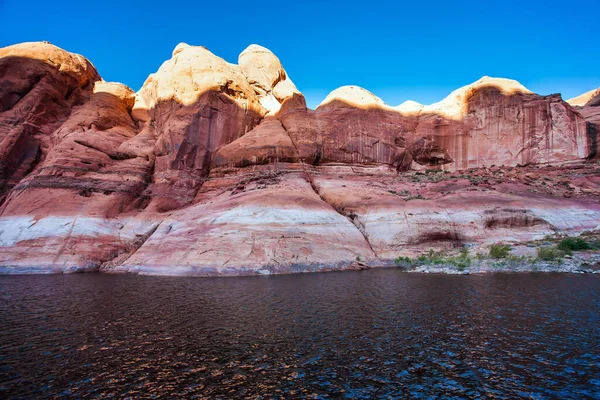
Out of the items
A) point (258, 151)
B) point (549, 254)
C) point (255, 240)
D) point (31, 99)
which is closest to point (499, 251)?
point (549, 254)

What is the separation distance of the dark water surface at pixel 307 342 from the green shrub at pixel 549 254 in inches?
292

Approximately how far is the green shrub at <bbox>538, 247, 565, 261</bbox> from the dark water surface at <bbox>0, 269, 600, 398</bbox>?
7422 mm

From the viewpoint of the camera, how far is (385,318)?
41.2ft

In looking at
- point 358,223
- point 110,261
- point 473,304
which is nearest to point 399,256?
point 358,223

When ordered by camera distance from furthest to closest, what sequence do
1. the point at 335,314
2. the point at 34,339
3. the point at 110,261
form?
1. the point at 110,261
2. the point at 335,314
3. the point at 34,339

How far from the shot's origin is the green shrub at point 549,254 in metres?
24.6

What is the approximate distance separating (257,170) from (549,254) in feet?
94.0

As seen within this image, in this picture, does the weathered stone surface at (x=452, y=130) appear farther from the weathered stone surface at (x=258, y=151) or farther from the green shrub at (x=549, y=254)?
the green shrub at (x=549, y=254)

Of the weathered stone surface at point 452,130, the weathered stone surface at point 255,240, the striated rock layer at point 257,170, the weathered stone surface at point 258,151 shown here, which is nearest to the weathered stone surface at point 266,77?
the striated rock layer at point 257,170

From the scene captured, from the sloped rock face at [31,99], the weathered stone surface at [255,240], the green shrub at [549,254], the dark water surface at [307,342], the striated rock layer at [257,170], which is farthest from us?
the sloped rock face at [31,99]

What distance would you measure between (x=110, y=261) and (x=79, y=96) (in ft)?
114

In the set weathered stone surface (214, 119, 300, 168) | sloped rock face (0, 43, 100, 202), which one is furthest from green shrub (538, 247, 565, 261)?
sloped rock face (0, 43, 100, 202)

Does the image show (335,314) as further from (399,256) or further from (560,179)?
A: (560,179)

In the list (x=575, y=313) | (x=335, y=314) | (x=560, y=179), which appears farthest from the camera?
(x=560, y=179)
